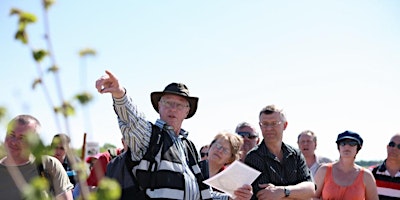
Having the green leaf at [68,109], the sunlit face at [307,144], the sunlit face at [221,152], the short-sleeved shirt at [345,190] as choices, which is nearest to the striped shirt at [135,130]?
the sunlit face at [221,152]

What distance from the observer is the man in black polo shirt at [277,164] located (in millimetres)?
4547

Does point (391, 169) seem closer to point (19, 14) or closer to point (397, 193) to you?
point (397, 193)

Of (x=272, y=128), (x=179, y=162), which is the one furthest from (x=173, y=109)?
(x=272, y=128)

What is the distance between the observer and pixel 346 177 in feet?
18.6

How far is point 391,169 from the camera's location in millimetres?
6473

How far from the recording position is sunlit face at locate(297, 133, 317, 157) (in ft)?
21.9

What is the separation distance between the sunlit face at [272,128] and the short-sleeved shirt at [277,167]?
0.08 m

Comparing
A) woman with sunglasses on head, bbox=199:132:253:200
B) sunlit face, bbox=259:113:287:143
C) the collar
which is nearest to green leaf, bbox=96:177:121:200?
the collar

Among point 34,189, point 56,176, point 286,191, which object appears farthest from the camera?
point 286,191

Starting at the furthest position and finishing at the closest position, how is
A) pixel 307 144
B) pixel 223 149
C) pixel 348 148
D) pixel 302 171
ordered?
pixel 307 144
pixel 348 148
pixel 223 149
pixel 302 171

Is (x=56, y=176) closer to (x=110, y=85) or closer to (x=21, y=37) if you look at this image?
(x=110, y=85)

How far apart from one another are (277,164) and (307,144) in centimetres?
205

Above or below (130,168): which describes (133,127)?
above

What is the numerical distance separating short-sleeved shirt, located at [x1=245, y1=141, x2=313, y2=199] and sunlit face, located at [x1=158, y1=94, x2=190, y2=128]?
0.92 m
